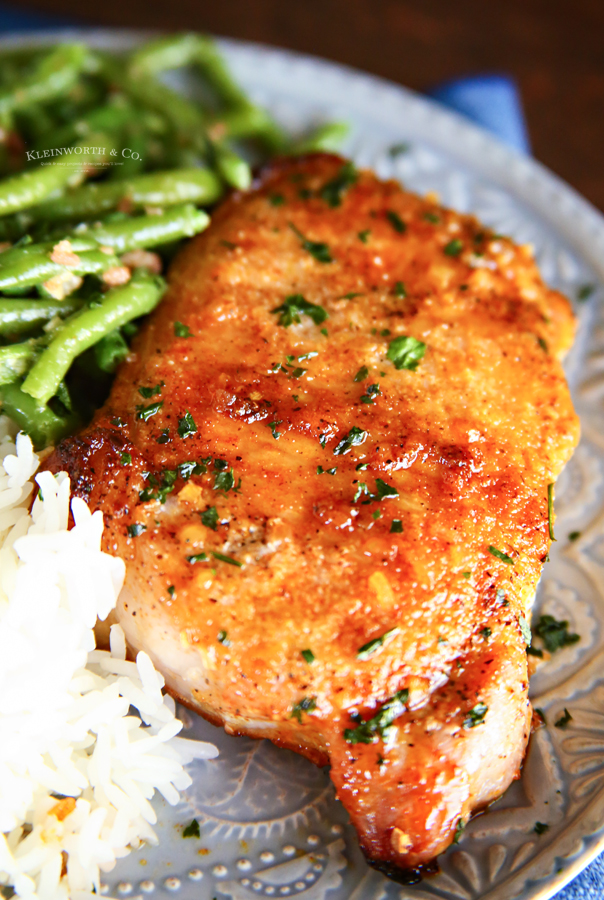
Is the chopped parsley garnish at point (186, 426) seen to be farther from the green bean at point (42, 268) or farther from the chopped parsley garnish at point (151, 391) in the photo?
the green bean at point (42, 268)

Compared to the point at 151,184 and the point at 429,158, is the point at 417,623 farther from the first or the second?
the point at 429,158

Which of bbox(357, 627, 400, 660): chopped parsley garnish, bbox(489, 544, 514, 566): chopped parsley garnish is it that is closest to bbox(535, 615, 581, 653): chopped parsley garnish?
bbox(489, 544, 514, 566): chopped parsley garnish

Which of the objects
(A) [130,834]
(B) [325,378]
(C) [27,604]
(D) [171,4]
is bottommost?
(A) [130,834]

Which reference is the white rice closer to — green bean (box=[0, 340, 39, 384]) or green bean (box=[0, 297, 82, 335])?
green bean (box=[0, 340, 39, 384])

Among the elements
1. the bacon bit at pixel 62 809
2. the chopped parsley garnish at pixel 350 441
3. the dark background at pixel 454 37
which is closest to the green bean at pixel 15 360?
the chopped parsley garnish at pixel 350 441

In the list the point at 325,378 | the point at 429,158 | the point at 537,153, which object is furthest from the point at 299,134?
the point at 325,378

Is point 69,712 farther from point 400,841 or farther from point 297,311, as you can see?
point 297,311
